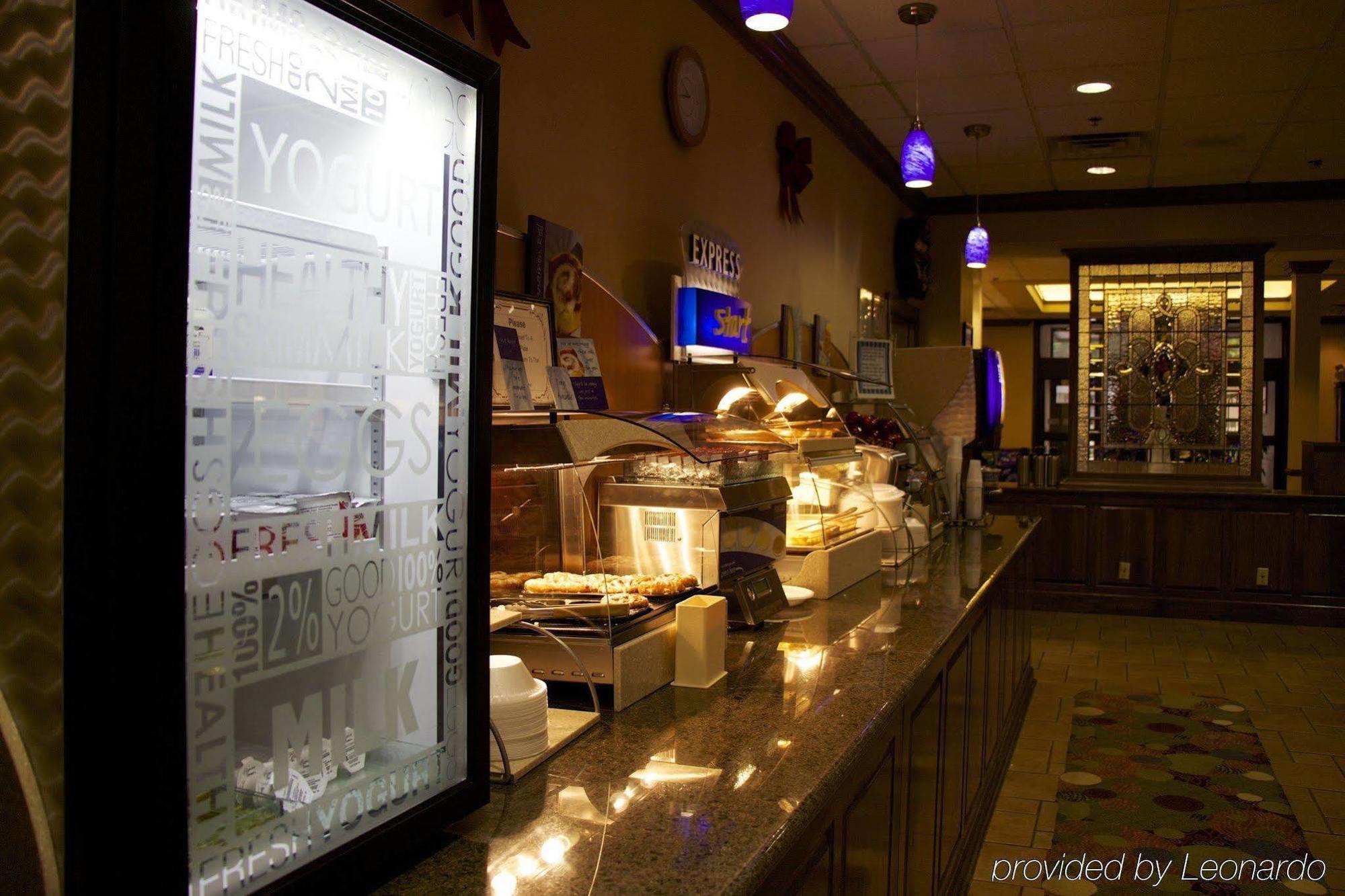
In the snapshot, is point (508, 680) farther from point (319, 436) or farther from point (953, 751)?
point (953, 751)

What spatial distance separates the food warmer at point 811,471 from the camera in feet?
11.2

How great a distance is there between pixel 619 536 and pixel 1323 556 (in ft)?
23.2

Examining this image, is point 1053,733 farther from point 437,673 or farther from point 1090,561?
point 437,673

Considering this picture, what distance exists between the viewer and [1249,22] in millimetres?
5180

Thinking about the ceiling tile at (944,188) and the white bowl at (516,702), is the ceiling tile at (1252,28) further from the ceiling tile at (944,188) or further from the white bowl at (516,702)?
the white bowl at (516,702)

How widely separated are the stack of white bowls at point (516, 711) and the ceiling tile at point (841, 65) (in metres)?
4.70

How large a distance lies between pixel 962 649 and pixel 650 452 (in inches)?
50.0

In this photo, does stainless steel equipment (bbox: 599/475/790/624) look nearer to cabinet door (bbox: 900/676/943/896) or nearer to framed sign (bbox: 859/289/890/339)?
cabinet door (bbox: 900/676/943/896)

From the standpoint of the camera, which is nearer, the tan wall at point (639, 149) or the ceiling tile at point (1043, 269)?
the tan wall at point (639, 149)

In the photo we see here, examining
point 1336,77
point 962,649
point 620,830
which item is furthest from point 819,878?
point 1336,77

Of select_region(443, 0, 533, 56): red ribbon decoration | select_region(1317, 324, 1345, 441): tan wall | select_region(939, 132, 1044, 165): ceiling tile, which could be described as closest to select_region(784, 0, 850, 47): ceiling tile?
select_region(939, 132, 1044, 165): ceiling tile

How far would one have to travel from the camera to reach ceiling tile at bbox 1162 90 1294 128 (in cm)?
638

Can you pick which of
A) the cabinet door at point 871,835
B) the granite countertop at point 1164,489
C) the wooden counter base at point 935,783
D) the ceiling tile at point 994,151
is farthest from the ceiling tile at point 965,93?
the cabinet door at point 871,835

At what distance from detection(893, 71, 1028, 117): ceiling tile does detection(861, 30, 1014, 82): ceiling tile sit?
4.4 inches
